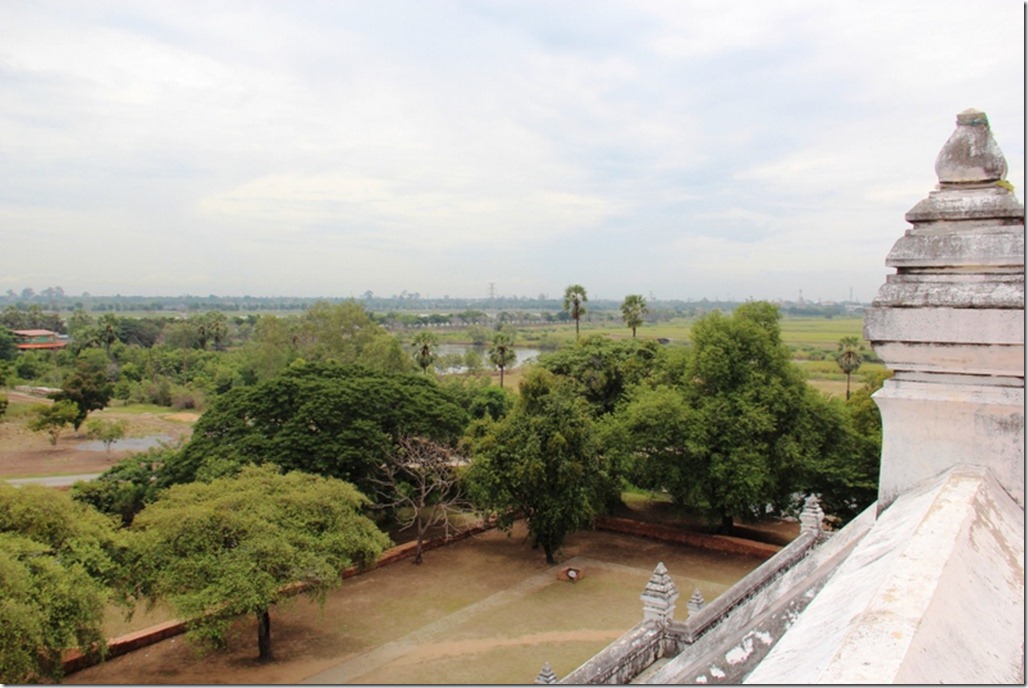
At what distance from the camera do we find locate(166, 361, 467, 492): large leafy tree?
20188 millimetres

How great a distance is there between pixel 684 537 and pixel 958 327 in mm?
19676

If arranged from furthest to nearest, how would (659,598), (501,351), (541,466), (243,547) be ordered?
(501,351), (541,466), (243,547), (659,598)

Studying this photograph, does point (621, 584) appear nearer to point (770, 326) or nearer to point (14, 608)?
point (770, 326)

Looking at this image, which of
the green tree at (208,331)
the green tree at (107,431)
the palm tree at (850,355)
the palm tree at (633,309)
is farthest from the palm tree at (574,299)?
the green tree at (208,331)

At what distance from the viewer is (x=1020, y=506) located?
3.26 meters

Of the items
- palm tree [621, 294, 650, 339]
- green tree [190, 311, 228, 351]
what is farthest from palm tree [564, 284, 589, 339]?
green tree [190, 311, 228, 351]

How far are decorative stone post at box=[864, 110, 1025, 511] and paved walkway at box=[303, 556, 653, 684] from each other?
12.7m

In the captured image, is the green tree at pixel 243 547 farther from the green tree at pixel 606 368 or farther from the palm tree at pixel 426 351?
the palm tree at pixel 426 351

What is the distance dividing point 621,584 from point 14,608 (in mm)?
13144

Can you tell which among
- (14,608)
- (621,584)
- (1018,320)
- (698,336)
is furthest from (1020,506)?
(698,336)

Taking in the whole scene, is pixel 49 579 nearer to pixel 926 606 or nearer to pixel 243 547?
pixel 243 547

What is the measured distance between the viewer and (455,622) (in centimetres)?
1653

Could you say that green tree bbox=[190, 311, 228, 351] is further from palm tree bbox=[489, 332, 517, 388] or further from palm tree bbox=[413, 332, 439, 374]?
palm tree bbox=[489, 332, 517, 388]

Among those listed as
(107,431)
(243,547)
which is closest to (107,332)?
(107,431)
